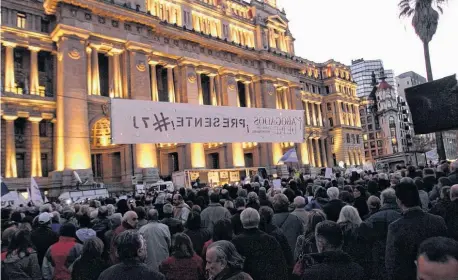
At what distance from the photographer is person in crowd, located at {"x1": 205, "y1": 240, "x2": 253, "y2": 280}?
349 cm

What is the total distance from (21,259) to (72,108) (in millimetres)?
28441

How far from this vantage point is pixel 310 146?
66250mm

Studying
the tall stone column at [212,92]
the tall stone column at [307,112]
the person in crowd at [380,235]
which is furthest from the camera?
the tall stone column at [307,112]

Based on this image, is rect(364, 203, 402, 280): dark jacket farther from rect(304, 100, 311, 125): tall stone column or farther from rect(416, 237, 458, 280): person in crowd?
rect(304, 100, 311, 125): tall stone column

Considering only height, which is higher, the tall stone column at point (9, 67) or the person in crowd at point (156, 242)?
the tall stone column at point (9, 67)

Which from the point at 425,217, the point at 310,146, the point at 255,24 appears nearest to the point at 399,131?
the point at 310,146

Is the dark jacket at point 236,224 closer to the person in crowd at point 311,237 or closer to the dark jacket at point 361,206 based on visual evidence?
the person in crowd at point 311,237

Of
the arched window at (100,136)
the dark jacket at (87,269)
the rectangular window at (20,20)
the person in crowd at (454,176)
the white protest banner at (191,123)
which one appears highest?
the rectangular window at (20,20)

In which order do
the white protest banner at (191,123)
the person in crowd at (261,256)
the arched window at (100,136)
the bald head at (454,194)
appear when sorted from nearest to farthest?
the person in crowd at (261,256) → the bald head at (454,194) → the white protest banner at (191,123) → the arched window at (100,136)

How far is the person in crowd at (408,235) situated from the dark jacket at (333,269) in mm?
1012

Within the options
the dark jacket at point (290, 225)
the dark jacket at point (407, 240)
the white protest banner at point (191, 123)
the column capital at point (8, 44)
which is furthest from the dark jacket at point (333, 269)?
the column capital at point (8, 44)

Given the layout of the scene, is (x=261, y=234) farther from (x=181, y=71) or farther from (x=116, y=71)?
(x=181, y=71)

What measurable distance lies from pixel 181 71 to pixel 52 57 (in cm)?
1289

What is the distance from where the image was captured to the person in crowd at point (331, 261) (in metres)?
3.29
